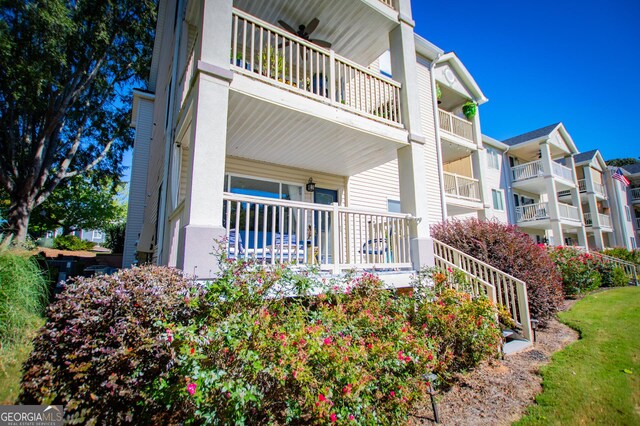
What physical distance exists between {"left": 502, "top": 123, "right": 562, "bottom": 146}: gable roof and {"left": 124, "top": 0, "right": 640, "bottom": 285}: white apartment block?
345 inches

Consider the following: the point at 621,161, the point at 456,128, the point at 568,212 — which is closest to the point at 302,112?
the point at 456,128

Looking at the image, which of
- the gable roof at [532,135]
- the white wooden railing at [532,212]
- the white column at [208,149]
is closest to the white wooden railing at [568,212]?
the white wooden railing at [532,212]

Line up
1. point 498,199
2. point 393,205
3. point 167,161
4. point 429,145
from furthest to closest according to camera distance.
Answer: point 498,199, point 429,145, point 393,205, point 167,161

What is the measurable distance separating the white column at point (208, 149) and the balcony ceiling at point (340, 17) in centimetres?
300

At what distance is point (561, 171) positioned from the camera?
807 inches

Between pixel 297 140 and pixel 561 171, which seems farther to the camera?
pixel 561 171

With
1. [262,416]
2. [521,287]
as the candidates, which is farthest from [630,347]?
[262,416]

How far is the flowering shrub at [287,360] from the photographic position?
2299mm

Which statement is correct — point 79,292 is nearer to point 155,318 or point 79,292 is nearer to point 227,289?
point 155,318

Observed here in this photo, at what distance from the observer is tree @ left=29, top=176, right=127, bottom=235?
21359 millimetres

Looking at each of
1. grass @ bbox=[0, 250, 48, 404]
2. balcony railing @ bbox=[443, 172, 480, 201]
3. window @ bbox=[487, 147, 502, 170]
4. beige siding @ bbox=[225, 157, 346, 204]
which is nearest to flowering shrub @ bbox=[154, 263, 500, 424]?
grass @ bbox=[0, 250, 48, 404]

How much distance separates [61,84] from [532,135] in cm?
2881

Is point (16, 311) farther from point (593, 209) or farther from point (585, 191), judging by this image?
point (585, 191)

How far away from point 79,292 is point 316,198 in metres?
6.49
